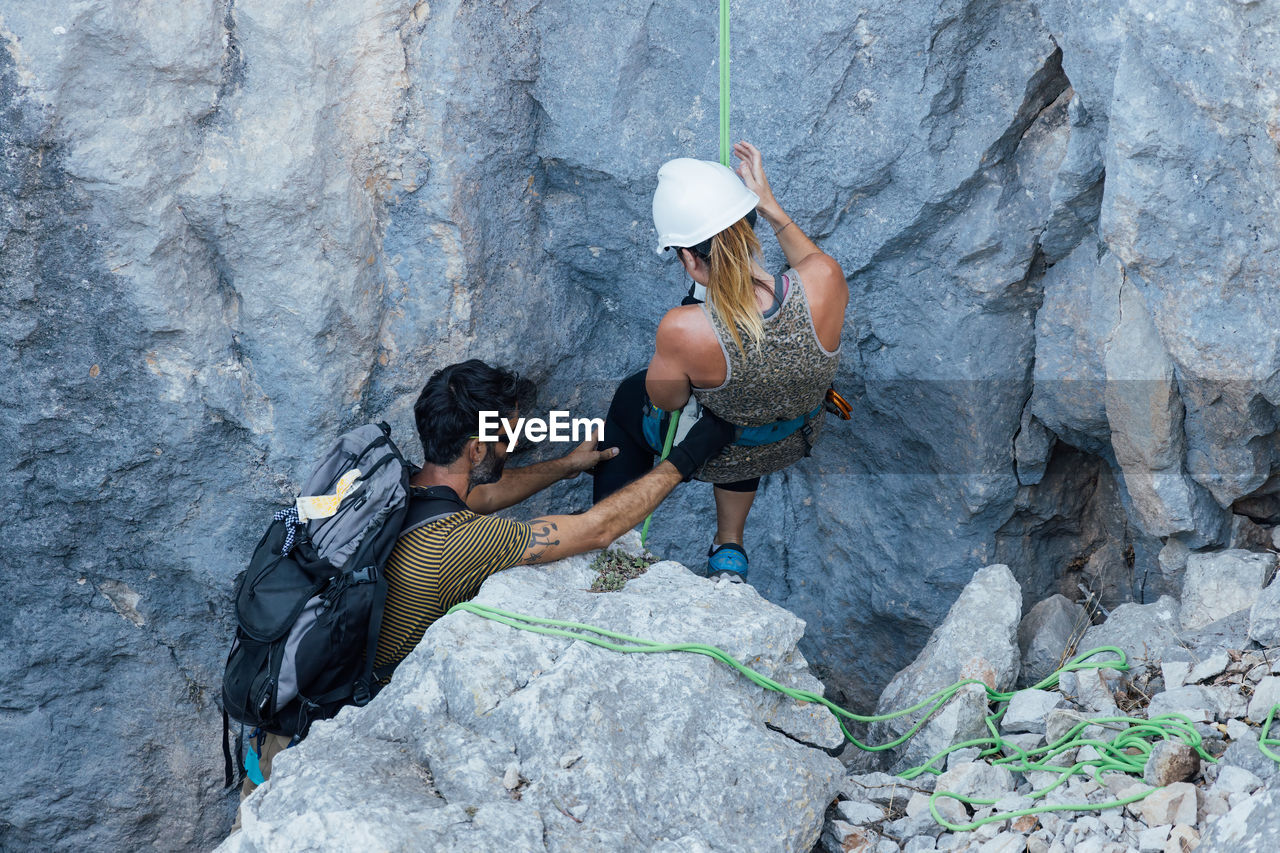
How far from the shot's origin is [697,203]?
128 inches

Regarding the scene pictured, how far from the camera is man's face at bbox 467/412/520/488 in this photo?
3338 mm

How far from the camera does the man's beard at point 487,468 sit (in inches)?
131

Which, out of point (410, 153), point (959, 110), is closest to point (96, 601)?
point (410, 153)

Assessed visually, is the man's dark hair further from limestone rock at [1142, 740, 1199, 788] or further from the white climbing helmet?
limestone rock at [1142, 740, 1199, 788]

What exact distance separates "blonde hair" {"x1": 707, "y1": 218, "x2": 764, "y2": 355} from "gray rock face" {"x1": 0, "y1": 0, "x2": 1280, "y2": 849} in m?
0.70

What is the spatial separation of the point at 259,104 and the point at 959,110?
86.7 inches

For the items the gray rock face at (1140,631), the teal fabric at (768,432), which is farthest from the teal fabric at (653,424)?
the gray rock face at (1140,631)

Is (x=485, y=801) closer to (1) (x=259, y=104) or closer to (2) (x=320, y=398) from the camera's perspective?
(2) (x=320, y=398)

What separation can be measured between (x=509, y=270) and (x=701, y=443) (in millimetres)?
1001

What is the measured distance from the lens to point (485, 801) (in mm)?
2439

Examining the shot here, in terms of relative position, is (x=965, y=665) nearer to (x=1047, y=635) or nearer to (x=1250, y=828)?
(x=1047, y=635)

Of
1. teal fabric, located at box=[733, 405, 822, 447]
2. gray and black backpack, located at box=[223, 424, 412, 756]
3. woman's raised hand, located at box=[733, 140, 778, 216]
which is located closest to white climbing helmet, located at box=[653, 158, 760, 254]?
woman's raised hand, located at box=[733, 140, 778, 216]

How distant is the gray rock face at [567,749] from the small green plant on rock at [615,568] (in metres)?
0.17

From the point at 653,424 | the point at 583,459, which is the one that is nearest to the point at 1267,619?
the point at 653,424
